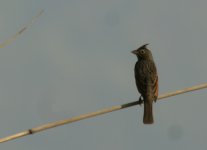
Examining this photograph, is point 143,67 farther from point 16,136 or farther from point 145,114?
point 16,136

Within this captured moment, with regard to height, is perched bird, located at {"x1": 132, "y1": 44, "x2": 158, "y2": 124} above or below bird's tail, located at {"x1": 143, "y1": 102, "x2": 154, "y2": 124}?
above

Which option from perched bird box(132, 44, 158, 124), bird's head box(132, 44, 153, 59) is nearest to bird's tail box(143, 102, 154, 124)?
perched bird box(132, 44, 158, 124)

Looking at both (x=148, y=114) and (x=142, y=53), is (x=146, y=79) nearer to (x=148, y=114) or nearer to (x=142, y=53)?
(x=148, y=114)

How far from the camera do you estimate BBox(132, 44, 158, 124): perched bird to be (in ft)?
38.2

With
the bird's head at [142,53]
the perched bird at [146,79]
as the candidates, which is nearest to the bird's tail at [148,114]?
the perched bird at [146,79]

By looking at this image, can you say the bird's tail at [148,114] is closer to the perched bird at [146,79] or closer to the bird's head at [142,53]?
the perched bird at [146,79]

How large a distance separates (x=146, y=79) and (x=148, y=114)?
1.03 metres

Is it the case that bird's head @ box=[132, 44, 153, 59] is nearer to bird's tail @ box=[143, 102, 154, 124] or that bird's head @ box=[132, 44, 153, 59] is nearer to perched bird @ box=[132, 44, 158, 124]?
perched bird @ box=[132, 44, 158, 124]

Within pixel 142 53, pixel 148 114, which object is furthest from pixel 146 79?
pixel 142 53

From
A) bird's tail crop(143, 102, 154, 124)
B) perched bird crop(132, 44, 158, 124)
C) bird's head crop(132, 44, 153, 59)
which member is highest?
bird's head crop(132, 44, 153, 59)

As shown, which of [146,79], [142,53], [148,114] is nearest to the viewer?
[148,114]

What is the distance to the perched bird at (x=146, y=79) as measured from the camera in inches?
459

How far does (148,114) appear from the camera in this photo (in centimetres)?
1155

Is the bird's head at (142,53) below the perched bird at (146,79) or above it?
above
